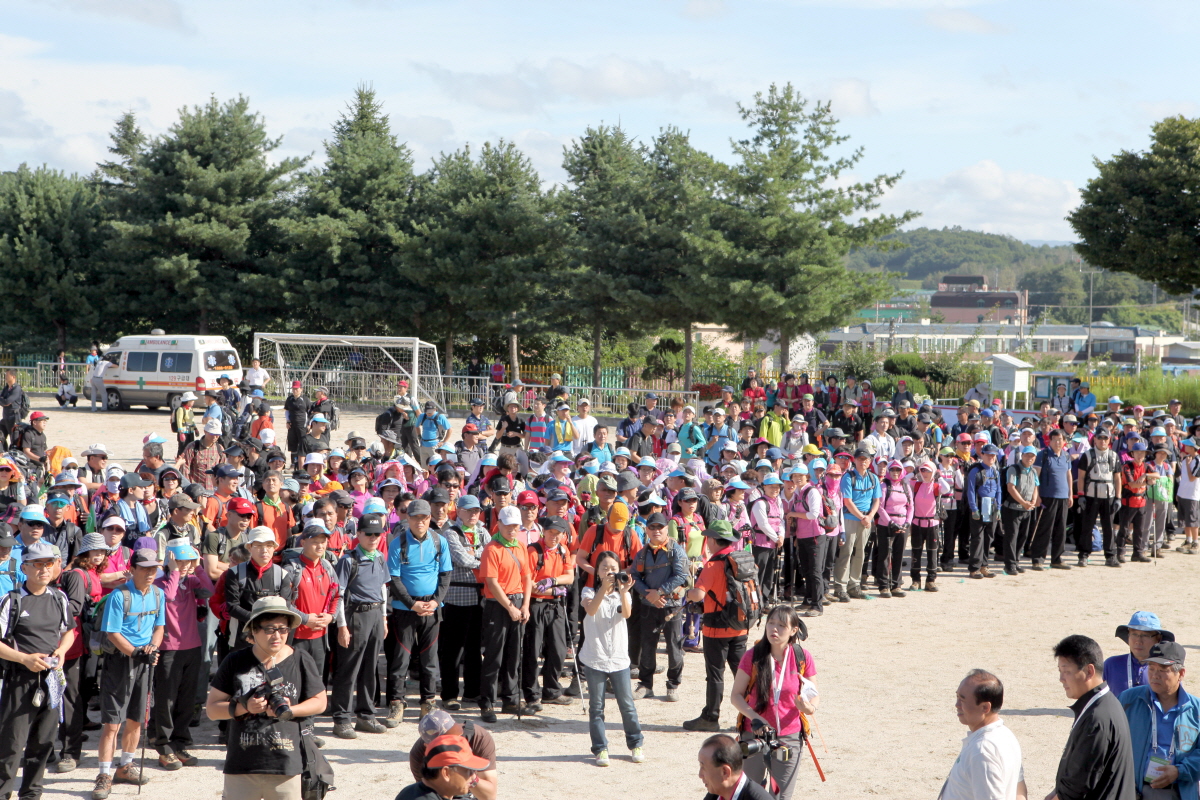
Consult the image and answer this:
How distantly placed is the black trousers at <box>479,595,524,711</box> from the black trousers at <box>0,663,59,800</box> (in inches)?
121

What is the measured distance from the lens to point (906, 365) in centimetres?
3144

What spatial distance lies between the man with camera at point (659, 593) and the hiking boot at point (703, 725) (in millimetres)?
741

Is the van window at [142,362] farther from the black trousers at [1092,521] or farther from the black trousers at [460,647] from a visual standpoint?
the black trousers at [1092,521]

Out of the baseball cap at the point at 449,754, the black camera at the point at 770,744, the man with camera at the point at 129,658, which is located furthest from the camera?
the man with camera at the point at 129,658

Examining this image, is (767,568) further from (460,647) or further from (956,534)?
(956,534)

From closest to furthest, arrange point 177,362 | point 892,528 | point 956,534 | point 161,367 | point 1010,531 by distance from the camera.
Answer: point 892,528 < point 1010,531 < point 956,534 < point 177,362 < point 161,367

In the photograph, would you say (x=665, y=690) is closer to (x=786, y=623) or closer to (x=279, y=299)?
(x=786, y=623)

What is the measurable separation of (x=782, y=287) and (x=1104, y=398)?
9090 mm

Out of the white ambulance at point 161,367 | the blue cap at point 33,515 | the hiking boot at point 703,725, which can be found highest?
the white ambulance at point 161,367

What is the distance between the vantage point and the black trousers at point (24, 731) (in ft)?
21.3

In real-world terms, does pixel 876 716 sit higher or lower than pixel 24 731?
lower

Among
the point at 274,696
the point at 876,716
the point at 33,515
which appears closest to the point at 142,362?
the point at 33,515

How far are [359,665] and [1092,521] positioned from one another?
35.9 feet

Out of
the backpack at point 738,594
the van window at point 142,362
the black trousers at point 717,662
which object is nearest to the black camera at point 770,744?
the backpack at point 738,594
